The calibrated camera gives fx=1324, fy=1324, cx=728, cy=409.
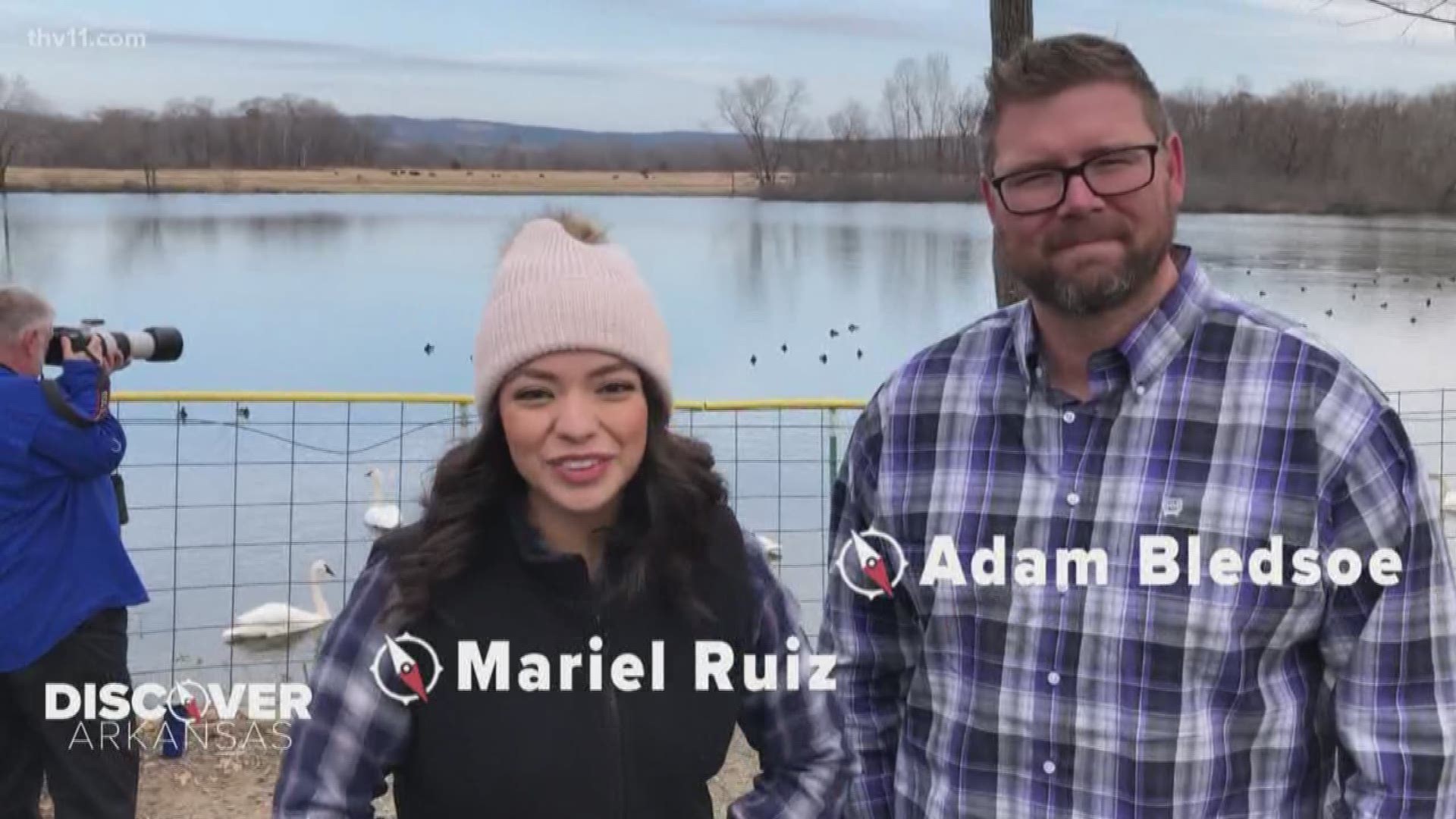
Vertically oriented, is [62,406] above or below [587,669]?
above

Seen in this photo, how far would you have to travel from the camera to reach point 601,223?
1.85 m

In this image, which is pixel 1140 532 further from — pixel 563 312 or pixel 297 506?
pixel 297 506

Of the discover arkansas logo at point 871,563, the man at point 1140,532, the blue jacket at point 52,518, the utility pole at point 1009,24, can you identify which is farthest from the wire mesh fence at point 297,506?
the man at point 1140,532

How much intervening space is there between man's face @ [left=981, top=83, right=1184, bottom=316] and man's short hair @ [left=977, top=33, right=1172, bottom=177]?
1 cm

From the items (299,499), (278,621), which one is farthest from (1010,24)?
(299,499)

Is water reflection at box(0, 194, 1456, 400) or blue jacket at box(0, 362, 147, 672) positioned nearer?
blue jacket at box(0, 362, 147, 672)

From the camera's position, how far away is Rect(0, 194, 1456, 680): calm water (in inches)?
247

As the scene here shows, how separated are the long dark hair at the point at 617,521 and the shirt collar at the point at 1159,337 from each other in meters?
0.57

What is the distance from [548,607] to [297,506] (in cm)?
575

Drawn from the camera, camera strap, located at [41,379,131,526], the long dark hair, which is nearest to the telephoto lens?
the camera

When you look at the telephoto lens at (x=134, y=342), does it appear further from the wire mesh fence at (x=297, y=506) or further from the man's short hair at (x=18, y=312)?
the wire mesh fence at (x=297, y=506)

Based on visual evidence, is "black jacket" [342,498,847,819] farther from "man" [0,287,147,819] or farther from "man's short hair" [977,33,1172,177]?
"man" [0,287,147,819]

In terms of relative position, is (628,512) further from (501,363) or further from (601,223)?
(601,223)

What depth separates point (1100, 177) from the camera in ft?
5.82
